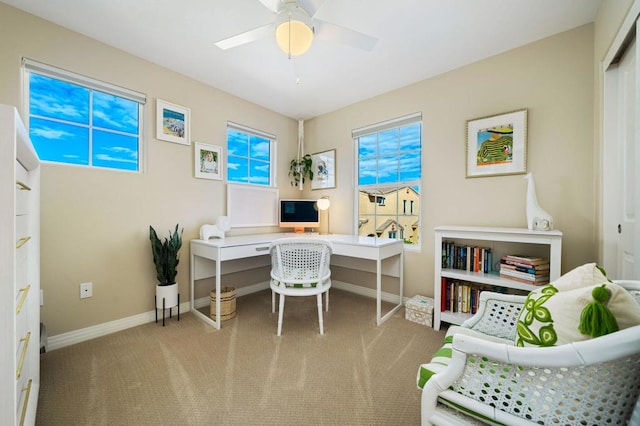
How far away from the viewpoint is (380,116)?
302cm

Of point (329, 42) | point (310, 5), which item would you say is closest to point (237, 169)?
point (329, 42)

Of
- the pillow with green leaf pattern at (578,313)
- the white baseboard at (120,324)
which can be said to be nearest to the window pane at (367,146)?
the white baseboard at (120,324)

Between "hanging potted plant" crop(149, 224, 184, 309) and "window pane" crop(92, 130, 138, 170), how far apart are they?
631 mm

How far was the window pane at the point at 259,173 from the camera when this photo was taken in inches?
132

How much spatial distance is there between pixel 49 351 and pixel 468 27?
13.1ft

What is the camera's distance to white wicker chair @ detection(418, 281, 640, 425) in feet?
2.07

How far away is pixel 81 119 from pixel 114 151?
1.04 feet

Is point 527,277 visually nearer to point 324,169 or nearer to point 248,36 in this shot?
point 324,169

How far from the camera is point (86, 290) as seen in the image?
207 cm

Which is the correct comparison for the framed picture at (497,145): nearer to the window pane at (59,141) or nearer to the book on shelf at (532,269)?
the book on shelf at (532,269)

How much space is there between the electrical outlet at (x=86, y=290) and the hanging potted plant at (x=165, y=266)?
467 millimetres

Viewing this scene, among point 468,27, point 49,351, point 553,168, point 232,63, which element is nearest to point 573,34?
point 468,27

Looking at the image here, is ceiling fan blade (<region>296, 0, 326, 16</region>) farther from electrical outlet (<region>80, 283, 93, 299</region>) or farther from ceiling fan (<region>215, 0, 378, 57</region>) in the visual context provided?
electrical outlet (<region>80, 283, 93, 299</region>)

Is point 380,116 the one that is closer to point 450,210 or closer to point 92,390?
point 450,210
